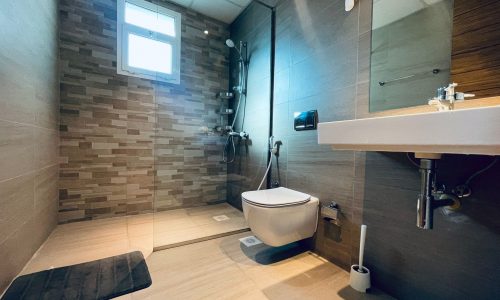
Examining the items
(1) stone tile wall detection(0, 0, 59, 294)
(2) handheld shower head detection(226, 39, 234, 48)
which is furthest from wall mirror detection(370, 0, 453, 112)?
(1) stone tile wall detection(0, 0, 59, 294)

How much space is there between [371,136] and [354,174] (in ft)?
1.91

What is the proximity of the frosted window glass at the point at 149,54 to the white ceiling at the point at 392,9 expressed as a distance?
6.71 ft

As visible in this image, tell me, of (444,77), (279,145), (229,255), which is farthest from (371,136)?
(229,255)

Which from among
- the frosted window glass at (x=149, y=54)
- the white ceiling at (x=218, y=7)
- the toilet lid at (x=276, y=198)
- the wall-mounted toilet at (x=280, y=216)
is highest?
the white ceiling at (x=218, y=7)

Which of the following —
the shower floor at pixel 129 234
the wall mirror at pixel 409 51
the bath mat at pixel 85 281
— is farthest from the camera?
the shower floor at pixel 129 234

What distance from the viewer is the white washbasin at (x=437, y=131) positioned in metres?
0.52

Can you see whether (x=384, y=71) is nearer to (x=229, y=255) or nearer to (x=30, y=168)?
(x=229, y=255)

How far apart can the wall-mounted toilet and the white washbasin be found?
63 centimetres

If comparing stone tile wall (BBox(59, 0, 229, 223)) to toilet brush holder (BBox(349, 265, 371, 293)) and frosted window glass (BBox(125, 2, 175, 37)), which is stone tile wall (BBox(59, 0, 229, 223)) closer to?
frosted window glass (BBox(125, 2, 175, 37))

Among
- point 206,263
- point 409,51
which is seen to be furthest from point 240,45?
point 206,263

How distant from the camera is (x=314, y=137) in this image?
1553mm

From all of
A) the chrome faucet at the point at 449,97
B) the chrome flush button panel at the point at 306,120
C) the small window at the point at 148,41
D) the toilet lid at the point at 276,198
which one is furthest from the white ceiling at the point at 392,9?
the small window at the point at 148,41

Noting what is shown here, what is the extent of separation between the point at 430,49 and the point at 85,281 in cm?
222

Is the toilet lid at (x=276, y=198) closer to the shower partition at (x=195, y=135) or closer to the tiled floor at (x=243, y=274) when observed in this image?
the tiled floor at (x=243, y=274)
